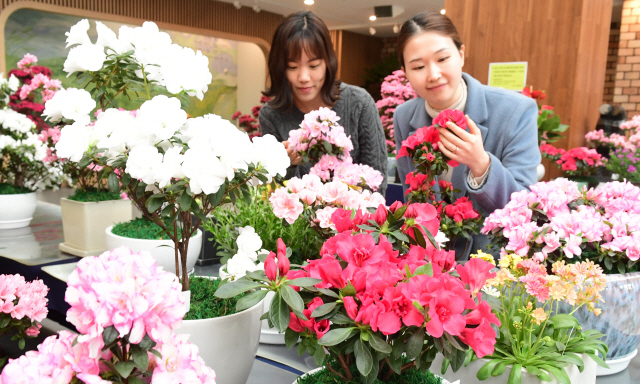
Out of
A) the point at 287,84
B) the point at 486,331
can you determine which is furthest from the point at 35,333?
the point at 287,84

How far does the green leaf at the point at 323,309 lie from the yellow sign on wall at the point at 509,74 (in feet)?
10.9

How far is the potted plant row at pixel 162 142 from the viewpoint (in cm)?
70

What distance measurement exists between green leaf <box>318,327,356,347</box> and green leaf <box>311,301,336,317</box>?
0.03 metres

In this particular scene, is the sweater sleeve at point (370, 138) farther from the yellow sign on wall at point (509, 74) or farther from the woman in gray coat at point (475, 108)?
the yellow sign on wall at point (509, 74)

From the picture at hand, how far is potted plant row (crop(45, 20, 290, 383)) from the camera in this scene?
0.70 metres

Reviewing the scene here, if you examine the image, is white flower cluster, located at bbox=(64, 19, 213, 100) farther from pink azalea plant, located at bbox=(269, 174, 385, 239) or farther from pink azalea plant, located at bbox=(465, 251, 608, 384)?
pink azalea plant, located at bbox=(465, 251, 608, 384)

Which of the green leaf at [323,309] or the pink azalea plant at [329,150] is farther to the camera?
the pink azalea plant at [329,150]

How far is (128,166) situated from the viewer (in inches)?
27.6

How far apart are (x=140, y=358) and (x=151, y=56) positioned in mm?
613

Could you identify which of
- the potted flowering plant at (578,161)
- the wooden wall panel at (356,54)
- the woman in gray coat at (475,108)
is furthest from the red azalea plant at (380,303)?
the wooden wall panel at (356,54)

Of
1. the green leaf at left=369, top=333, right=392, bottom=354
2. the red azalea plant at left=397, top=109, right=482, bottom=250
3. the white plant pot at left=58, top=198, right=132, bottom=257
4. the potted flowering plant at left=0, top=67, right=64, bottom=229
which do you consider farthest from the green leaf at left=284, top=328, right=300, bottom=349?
the potted flowering plant at left=0, top=67, right=64, bottom=229

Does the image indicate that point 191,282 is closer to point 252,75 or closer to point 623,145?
point 623,145

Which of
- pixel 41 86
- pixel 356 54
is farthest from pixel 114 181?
pixel 356 54

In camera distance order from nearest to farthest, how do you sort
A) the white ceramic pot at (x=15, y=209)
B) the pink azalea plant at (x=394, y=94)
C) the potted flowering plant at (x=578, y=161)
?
the white ceramic pot at (x=15, y=209) → the potted flowering plant at (x=578, y=161) → the pink azalea plant at (x=394, y=94)
